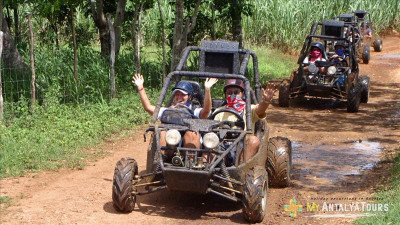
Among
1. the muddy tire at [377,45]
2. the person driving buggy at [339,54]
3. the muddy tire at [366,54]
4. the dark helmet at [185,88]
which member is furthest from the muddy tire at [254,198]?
the muddy tire at [377,45]

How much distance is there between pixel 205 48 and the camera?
8.69 metres

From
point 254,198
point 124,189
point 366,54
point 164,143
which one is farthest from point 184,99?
point 366,54

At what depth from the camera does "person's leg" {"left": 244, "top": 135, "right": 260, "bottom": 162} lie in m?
7.38

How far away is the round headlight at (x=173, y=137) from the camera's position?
6.90 metres

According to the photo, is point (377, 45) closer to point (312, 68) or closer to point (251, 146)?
point (312, 68)

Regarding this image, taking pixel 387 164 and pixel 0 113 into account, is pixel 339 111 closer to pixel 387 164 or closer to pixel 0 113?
pixel 387 164

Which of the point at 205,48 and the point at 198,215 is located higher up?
the point at 205,48

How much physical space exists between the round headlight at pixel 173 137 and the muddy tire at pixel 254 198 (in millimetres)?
791

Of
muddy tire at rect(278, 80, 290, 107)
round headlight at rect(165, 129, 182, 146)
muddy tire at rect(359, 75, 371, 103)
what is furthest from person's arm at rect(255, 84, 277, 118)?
muddy tire at rect(359, 75, 371, 103)

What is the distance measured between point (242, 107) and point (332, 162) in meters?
2.20

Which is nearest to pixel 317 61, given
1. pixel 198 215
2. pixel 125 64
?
pixel 125 64

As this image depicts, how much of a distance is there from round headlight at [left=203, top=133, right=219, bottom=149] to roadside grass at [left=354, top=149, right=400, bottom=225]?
1577 mm

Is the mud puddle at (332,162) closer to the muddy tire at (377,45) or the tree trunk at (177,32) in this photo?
the tree trunk at (177,32)

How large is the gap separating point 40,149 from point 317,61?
6651 mm
